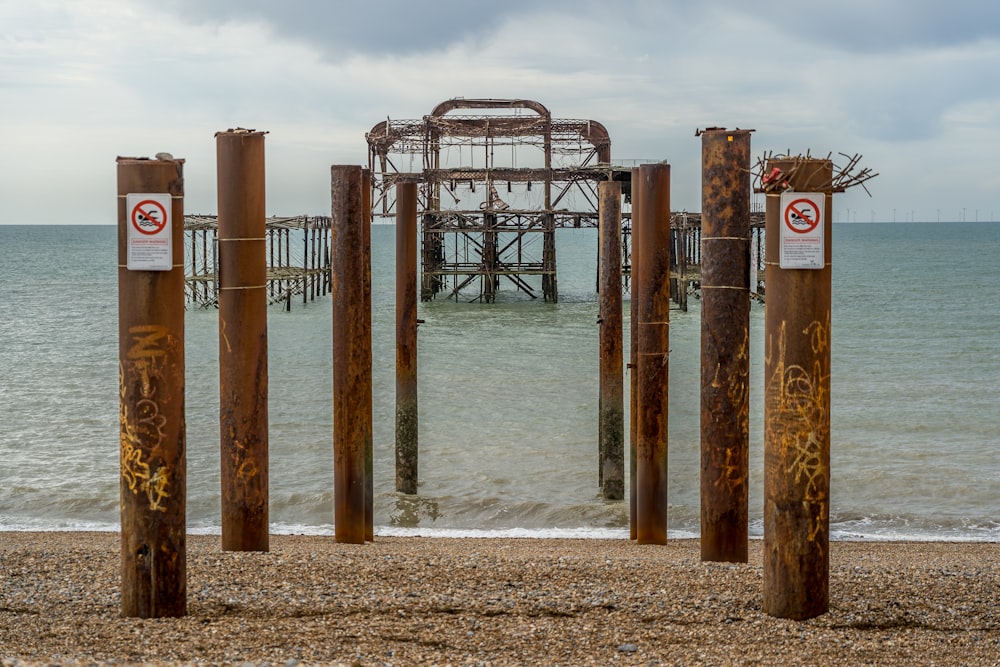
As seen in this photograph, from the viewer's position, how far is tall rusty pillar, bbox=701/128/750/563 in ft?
21.7

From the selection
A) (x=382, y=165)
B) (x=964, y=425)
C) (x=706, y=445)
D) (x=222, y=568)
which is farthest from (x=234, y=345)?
(x=382, y=165)

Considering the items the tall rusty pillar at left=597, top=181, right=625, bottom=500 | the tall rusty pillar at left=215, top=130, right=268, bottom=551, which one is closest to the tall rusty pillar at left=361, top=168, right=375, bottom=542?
the tall rusty pillar at left=215, top=130, right=268, bottom=551

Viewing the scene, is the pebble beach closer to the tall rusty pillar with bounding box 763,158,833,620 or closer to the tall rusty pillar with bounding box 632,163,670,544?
the tall rusty pillar with bounding box 763,158,833,620

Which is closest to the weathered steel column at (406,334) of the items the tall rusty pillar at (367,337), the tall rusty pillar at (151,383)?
the tall rusty pillar at (367,337)

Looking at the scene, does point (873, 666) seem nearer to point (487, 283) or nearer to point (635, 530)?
point (635, 530)

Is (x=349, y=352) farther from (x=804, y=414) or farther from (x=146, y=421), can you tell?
(x=804, y=414)

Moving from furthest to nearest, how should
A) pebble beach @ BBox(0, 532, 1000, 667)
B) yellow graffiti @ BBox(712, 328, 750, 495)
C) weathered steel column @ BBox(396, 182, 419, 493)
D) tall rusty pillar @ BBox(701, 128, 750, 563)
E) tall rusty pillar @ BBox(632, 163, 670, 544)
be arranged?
weathered steel column @ BBox(396, 182, 419, 493)
tall rusty pillar @ BBox(632, 163, 670, 544)
yellow graffiti @ BBox(712, 328, 750, 495)
tall rusty pillar @ BBox(701, 128, 750, 563)
pebble beach @ BBox(0, 532, 1000, 667)

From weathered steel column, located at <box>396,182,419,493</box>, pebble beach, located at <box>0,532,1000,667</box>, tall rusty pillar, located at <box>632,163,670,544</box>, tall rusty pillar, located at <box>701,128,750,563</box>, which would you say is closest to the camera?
pebble beach, located at <box>0,532,1000,667</box>

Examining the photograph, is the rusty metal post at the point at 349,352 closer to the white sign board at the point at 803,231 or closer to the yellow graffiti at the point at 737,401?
the yellow graffiti at the point at 737,401

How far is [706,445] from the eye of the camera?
22.9 ft

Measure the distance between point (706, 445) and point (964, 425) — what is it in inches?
468

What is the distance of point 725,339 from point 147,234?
3391mm

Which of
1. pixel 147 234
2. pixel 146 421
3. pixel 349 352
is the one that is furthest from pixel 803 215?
pixel 349 352

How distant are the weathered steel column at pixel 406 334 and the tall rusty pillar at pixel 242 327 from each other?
13.1 ft
